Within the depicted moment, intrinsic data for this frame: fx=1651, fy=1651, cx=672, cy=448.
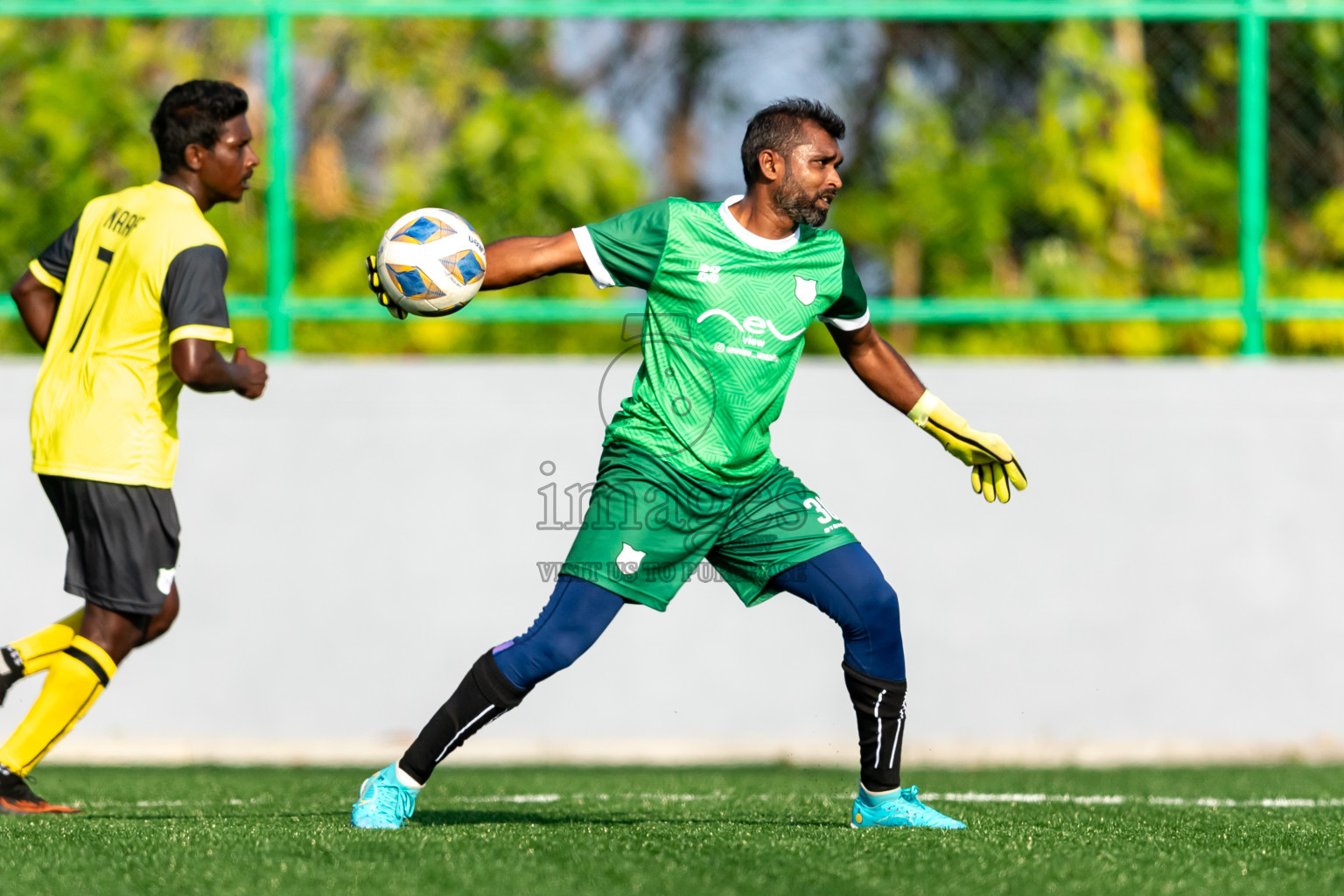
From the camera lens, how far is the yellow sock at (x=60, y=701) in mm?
4922

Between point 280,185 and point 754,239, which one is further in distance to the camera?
point 280,185

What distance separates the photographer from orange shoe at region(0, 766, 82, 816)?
487cm

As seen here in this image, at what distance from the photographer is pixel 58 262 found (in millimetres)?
5320

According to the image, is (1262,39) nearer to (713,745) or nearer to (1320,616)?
(1320,616)

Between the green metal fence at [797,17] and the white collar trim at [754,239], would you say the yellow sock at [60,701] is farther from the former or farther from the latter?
the green metal fence at [797,17]

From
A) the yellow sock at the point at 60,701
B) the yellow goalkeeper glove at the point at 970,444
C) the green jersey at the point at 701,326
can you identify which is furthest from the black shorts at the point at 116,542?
the yellow goalkeeper glove at the point at 970,444

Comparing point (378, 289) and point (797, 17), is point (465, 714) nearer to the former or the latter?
point (378, 289)

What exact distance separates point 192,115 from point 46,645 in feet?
5.67

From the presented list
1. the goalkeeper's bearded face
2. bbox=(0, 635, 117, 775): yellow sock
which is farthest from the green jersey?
bbox=(0, 635, 117, 775): yellow sock

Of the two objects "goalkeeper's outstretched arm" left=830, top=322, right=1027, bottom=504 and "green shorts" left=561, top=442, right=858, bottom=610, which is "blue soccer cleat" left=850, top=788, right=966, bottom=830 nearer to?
"green shorts" left=561, top=442, right=858, bottom=610

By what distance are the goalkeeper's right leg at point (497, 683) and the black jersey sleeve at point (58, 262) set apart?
1963 mm

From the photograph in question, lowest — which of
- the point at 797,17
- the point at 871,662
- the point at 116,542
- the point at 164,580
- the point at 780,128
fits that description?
the point at 871,662

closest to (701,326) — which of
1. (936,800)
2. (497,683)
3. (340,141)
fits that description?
(497,683)

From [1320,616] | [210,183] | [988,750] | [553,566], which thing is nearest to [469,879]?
[210,183]
